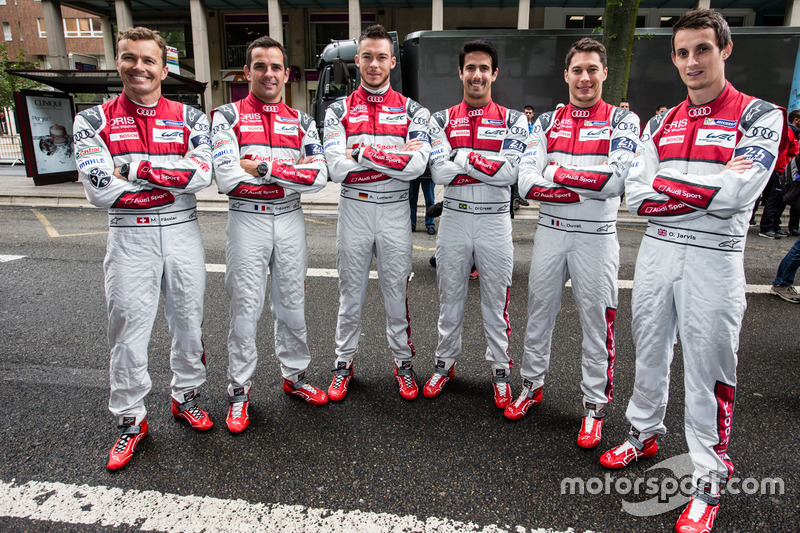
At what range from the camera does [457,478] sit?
2641 millimetres

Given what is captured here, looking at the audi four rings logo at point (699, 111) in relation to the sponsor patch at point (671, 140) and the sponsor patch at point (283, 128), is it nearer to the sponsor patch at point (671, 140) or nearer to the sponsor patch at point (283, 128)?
the sponsor patch at point (671, 140)

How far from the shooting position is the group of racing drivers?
7.96 ft

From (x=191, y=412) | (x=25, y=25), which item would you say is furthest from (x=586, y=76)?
(x=25, y=25)

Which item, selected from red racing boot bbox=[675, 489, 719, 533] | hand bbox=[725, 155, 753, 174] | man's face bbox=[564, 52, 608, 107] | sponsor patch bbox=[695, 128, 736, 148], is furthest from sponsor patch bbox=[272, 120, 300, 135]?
red racing boot bbox=[675, 489, 719, 533]

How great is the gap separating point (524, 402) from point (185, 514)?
2087 mm

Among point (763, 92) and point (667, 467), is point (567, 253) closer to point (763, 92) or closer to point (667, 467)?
point (667, 467)

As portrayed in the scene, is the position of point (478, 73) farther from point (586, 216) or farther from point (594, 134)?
point (586, 216)

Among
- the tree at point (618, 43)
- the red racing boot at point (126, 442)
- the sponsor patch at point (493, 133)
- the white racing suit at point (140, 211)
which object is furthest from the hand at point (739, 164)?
the tree at point (618, 43)

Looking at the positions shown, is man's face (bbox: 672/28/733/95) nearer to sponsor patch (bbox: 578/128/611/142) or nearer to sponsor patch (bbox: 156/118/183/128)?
sponsor patch (bbox: 578/128/611/142)

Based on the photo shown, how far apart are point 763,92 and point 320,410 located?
45.3 ft

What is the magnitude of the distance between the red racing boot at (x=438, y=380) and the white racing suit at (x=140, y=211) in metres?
1.69

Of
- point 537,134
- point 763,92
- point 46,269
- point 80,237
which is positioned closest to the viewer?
point 537,134

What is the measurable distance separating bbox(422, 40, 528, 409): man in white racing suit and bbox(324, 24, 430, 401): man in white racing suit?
0.20m

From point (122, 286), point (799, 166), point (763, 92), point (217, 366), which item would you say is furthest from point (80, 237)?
point (763, 92)
